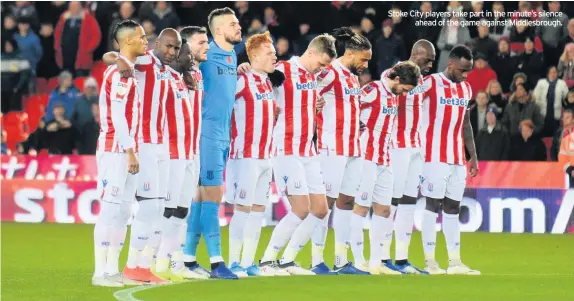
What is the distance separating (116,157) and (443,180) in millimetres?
4233

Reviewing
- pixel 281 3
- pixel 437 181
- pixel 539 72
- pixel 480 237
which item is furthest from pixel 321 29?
pixel 437 181

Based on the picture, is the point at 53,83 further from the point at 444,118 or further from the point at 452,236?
the point at 452,236

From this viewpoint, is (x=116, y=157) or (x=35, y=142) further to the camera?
(x=35, y=142)

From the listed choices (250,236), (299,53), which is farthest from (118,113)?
(299,53)

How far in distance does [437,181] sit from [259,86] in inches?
97.0

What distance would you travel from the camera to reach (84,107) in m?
24.5

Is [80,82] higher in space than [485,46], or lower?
lower

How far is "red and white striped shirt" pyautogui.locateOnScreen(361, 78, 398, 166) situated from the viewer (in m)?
14.4

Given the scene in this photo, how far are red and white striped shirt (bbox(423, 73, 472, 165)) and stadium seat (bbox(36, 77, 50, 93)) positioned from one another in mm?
13471

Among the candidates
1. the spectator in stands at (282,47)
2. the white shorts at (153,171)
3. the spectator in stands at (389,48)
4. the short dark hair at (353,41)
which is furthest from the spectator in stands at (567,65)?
the white shorts at (153,171)

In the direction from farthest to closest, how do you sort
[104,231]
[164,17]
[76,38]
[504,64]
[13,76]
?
[13,76], [76,38], [164,17], [504,64], [104,231]

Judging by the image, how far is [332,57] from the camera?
1380cm

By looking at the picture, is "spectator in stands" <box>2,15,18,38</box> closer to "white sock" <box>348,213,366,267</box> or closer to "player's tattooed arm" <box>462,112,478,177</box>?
"player's tattooed arm" <box>462,112,478,177</box>

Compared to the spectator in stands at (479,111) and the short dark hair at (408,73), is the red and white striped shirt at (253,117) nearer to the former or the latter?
the short dark hair at (408,73)
